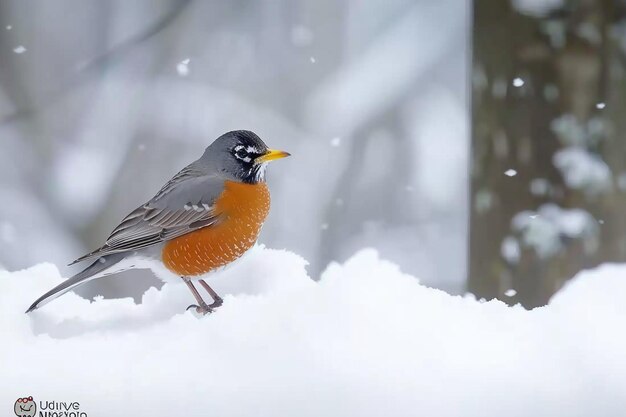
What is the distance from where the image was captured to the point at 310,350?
1.66 meters

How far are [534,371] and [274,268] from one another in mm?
651

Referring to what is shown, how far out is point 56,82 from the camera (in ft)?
5.56

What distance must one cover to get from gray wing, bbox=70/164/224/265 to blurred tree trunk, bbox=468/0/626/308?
2.18 ft

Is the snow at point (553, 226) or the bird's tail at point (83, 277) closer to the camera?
the bird's tail at point (83, 277)

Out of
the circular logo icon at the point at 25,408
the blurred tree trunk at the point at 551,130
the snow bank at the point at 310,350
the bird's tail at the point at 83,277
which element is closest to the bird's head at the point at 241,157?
the snow bank at the point at 310,350

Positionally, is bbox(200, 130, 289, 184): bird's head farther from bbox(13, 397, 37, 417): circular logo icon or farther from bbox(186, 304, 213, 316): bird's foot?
bbox(13, 397, 37, 417): circular logo icon

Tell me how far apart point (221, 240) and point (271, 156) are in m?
0.22

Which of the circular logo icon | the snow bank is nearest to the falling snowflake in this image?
the snow bank

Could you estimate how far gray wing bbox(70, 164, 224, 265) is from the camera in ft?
5.30

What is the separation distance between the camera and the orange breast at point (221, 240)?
1.61 m

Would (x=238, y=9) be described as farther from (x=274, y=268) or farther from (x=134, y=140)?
(x=274, y=268)

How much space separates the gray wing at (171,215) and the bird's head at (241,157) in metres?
0.03

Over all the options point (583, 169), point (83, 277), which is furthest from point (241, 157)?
point (583, 169)

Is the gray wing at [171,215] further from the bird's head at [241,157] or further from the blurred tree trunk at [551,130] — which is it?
the blurred tree trunk at [551,130]
